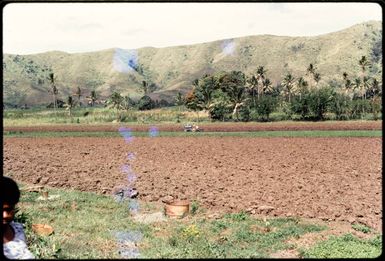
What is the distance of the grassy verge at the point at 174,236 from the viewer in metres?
8.01

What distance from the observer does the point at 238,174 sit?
17.7m

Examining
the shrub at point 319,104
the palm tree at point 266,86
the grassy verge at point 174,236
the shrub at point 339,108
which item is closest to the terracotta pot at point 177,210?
the grassy verge at point 174,236

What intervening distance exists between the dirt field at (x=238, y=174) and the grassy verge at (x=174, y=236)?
1.42m

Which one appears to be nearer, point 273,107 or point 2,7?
point 2,7

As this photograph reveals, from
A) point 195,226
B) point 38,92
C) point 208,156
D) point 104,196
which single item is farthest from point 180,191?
point 38,92

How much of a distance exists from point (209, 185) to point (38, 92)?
572ft

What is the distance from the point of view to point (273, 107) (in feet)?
229

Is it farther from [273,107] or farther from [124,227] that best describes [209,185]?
[273,107]

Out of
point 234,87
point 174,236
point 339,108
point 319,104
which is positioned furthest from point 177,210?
point 234,87

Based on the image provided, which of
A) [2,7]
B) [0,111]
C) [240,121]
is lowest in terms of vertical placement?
[240,121]

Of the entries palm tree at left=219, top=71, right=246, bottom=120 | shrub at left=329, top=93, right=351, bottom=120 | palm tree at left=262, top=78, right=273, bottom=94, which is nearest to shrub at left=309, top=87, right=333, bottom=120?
shrub at left=329, top=93, right=351, bottom=120

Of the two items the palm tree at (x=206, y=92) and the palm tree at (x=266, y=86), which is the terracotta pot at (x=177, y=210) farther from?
the palm tree at (x=266, y=86)

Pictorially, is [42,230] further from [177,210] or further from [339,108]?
[339,108]

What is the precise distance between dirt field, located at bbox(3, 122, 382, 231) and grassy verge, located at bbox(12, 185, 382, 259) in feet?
4.65
